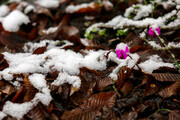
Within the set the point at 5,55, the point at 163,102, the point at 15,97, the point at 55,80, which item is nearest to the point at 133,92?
the point at 163,102

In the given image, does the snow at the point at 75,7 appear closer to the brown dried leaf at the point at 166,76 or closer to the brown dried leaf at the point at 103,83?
the brown dried leaf at the point at 103,83

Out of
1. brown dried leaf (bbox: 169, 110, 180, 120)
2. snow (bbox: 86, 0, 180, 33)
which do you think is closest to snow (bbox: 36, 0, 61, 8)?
snow (bbox: 86, 0, 180, 33)

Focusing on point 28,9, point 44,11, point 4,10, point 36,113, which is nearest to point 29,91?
point 36,113

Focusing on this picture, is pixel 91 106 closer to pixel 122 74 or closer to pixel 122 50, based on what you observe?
pixel 122 74

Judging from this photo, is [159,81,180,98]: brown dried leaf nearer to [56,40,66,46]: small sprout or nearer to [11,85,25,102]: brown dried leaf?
[11,85,25,102]: brown dried leaf

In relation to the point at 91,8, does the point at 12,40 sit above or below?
below

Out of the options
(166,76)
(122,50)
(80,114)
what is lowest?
(80,114)

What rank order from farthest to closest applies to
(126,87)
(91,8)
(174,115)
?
(91,8), (126,87), (174,115)
